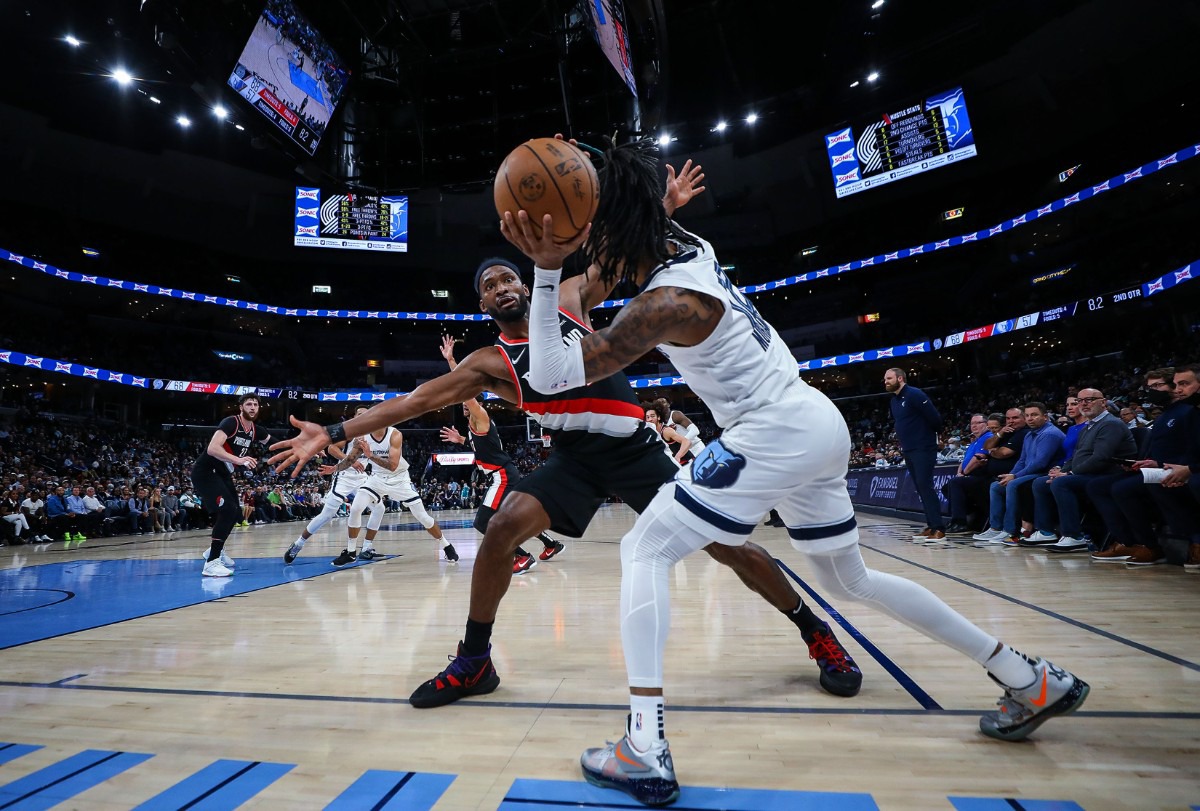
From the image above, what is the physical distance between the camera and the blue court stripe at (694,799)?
1.48m

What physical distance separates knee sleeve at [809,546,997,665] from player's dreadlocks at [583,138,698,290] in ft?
3.91

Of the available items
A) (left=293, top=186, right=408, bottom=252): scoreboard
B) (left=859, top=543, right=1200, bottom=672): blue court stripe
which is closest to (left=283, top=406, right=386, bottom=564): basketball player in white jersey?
(left=859, top=543, right=1200, bottom=672): blue court stripe

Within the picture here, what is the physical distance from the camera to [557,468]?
2.86m

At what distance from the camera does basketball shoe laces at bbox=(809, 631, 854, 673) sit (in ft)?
7.66

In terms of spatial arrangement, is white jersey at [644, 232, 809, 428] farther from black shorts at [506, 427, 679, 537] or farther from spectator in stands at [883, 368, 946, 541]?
spectator in stands at [883, 368, 946, 541]

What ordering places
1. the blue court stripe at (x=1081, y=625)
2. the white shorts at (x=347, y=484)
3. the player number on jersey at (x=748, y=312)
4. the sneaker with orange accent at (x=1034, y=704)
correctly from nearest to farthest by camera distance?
the sneaker with orange accent at (x=1034, y=704) < the player number on jersey at (x=748, y=312) < the blue court stripe at (x=1081, y=625) < the white shorts at (x=347, y=484)

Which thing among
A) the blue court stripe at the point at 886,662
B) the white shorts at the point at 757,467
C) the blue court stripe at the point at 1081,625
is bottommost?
the blue court stripe at the point at 1081,625

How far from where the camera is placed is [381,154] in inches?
741

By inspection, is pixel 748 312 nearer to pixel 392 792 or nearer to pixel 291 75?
pixel 392 792

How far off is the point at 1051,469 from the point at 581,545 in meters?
5.94

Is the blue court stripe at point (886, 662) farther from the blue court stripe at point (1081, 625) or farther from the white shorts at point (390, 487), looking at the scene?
the white shorts at point (390, 487)

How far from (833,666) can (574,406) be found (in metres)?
1.54

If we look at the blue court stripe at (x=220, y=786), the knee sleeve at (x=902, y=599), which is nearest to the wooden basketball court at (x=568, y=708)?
the blue court stripe at (x=220, y=786)

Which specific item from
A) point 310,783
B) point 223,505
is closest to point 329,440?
point 310,783
